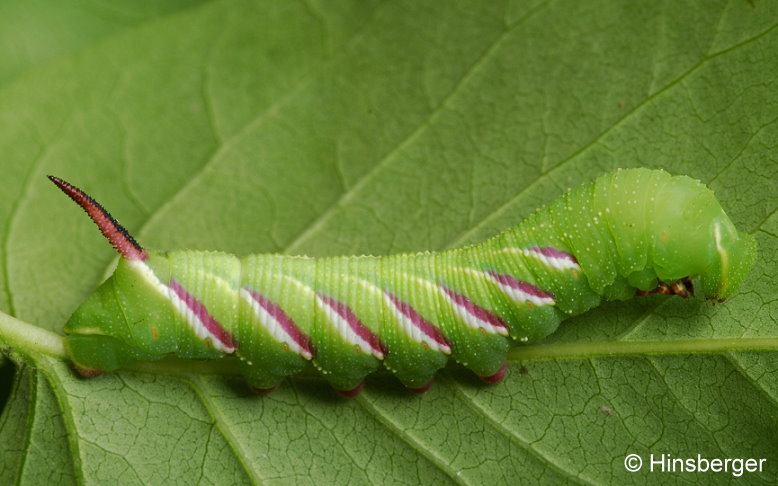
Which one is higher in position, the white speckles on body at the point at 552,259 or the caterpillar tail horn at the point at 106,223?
the caterpillar tail horn at the point at 106,223

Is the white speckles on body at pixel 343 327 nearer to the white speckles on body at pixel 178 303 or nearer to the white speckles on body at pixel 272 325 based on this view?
the white speckles on body at pixel 272 325

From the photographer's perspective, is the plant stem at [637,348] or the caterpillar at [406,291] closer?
the caterpillar at [406,291]

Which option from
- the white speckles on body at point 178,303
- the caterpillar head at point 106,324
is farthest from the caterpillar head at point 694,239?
the caterpillar head at point 106,324

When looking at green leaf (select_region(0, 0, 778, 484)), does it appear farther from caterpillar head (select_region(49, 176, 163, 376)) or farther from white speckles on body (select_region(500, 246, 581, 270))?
white speckles on body (select_region(500, 246, 581, 270))

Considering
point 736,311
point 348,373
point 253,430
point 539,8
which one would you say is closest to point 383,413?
point 348,373
